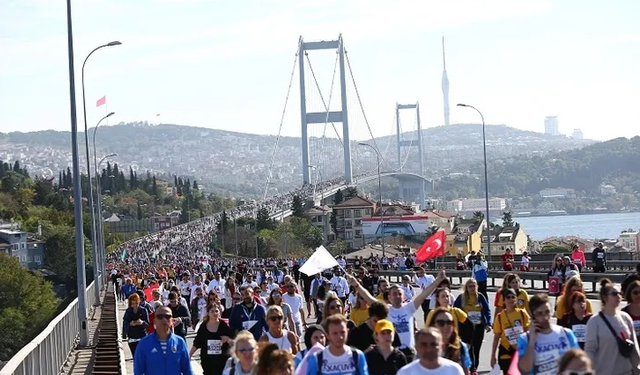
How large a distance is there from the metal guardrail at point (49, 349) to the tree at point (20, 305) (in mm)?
65387

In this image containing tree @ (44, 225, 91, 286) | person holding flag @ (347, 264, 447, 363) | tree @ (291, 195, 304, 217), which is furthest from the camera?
tree @ (44, 225, 91, 286)

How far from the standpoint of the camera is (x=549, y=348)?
8.99 meters

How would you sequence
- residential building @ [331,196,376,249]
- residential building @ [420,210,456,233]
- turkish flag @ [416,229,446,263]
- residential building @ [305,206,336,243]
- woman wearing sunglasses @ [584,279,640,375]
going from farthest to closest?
1. residential building @ [420,210,456,233]
2. residential building @ [331,196,376,249]
3. residential building @ [305,206,336,243]
4. turkish flag @ [416,229,446,263]
5. woman wearing sunglasses @ [584,279,640,375]

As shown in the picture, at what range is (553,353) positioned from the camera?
8.99 meters

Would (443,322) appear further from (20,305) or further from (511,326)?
(20,305)

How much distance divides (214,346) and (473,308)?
9.96 feet

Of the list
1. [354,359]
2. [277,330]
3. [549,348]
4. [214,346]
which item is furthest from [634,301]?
[214,346]

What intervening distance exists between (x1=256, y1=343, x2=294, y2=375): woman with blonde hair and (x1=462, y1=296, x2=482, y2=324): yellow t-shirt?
6769 millimetres

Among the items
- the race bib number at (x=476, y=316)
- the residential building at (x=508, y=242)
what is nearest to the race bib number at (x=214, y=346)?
the race bib number at (x=476, y=316)

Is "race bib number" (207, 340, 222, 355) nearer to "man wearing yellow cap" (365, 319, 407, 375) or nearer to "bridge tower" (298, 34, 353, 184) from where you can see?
"man wearing yellow cap" (365, 319, 407, 375)

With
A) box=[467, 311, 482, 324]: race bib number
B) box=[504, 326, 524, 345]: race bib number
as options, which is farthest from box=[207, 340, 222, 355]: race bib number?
box=[467, 311, 482, 324]: race bib number

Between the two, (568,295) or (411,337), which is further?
(411,337)

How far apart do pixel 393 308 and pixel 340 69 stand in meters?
137

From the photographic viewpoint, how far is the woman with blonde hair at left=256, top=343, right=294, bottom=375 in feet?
24.0
